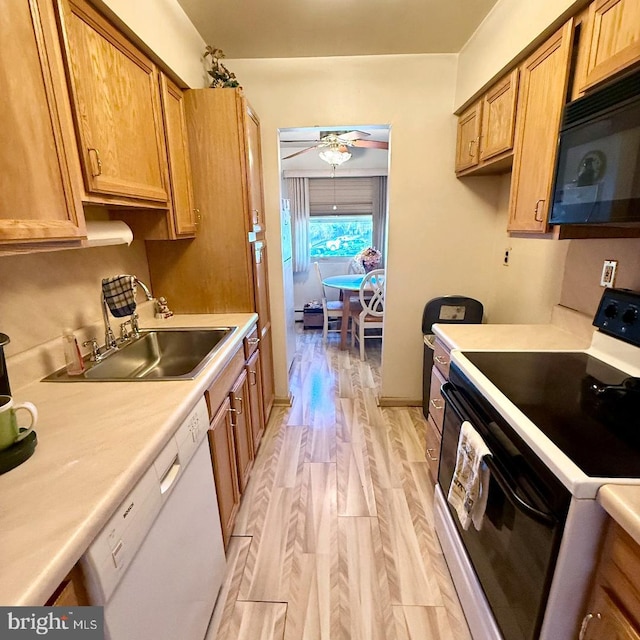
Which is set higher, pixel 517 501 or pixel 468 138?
pixel 468 138

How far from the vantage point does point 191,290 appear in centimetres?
221

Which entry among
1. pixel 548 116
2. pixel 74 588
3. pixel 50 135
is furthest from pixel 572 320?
pixel 50 135

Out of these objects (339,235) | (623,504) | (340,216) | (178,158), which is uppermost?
(178,158)

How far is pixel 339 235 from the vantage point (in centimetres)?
546

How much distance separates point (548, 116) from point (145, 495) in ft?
6.22

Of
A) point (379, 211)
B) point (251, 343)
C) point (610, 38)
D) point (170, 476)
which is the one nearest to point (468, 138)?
point (610, 38)

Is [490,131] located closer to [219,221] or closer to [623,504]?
[219,221]

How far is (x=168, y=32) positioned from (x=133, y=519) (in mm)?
2077

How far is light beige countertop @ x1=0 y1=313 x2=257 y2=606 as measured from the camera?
593 millimetres

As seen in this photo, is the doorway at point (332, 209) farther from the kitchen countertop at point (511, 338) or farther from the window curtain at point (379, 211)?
the kitchen countertop at point (511, 338)

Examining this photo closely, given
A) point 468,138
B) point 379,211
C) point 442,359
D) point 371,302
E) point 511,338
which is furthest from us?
point 379,211

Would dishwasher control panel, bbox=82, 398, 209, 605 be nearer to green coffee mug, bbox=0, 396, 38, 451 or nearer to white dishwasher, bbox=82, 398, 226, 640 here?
white dishwasher, bbox=82, 398, 226, 640

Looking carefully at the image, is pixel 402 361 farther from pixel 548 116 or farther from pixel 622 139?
pixel 622 139

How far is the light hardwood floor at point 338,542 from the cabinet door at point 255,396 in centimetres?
16
